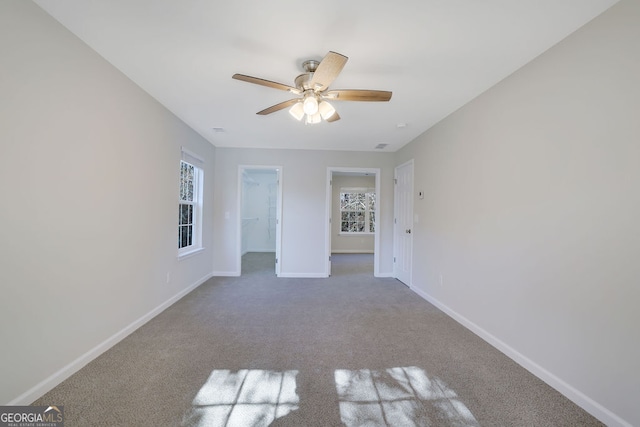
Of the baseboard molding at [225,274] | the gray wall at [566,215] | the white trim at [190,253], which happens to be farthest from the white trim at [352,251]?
the gray wall at [566,215]

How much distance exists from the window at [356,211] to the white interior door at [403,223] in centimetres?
328

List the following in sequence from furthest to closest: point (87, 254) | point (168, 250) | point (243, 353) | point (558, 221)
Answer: point (168, 250), point (243, 353), point (87, 254), point (558, 221)

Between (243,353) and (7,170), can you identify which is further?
(243,353)

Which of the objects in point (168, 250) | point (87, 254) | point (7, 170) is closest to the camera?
point (7, 170)

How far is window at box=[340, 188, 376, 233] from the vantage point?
326 inches

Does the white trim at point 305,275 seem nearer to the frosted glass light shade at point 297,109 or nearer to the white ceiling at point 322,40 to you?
the white ceiling at point 322,40

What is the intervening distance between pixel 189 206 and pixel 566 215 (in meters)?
4.34

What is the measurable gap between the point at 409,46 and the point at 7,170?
2.61 metres

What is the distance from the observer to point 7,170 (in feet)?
4.85

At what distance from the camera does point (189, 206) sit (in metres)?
4.12

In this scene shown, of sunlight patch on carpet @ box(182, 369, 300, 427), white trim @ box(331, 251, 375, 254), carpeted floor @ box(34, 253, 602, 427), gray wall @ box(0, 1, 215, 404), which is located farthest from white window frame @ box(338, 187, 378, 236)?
sunlight patch on carpet @ box(182, 369, 300, 427)

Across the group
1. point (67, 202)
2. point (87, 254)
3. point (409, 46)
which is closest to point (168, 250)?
point (87, 254)

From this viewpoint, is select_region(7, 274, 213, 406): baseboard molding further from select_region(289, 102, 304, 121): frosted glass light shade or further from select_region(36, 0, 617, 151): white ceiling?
select_region(289, 102, 304, 121): frosted glass light shade

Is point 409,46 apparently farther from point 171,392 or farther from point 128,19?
point 171,392
